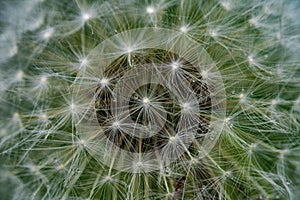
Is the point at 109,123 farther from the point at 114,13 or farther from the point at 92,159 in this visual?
the point at 114,13

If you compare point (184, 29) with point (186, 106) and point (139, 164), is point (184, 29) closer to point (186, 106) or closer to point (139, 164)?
point (186, 106)

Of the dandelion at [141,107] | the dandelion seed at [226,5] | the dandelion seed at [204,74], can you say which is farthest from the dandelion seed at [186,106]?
the dandelion seed at [226,5]

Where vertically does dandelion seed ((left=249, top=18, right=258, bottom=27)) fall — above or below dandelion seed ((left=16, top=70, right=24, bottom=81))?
above

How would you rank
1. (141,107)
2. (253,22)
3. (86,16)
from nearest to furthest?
(141,107)
(86,16)
(253,22)

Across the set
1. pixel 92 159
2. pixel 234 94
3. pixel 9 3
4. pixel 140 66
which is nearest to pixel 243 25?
pixel 234 94

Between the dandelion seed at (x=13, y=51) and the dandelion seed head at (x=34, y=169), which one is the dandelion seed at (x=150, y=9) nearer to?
the dandelion seed at (x=13, y=51)

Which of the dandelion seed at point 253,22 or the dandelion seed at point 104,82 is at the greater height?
the dandelion seed at point 253,22

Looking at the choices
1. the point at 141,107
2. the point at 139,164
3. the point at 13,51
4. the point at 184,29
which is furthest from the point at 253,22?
the point at 13,51

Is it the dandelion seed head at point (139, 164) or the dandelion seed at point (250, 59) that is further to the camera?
the dandelion seed at point (250, 59)

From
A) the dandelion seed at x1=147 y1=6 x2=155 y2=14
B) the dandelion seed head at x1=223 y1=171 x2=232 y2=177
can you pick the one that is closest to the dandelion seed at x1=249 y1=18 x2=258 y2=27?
the dandelion seed at x1=147 y1=6 x2=155 y2=14

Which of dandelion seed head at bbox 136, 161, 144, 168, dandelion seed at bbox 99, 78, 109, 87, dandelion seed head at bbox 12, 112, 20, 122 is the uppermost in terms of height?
dandelion seed at bbox 99, 78, 109, 87

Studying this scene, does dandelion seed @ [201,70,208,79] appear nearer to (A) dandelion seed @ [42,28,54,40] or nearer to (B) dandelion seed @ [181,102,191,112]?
(B) dandelion seed @ [181,102,191,112]

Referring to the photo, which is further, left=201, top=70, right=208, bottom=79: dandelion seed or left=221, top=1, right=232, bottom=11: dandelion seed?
left=221, top=1, right=232, bottom=11: dandelion seed
